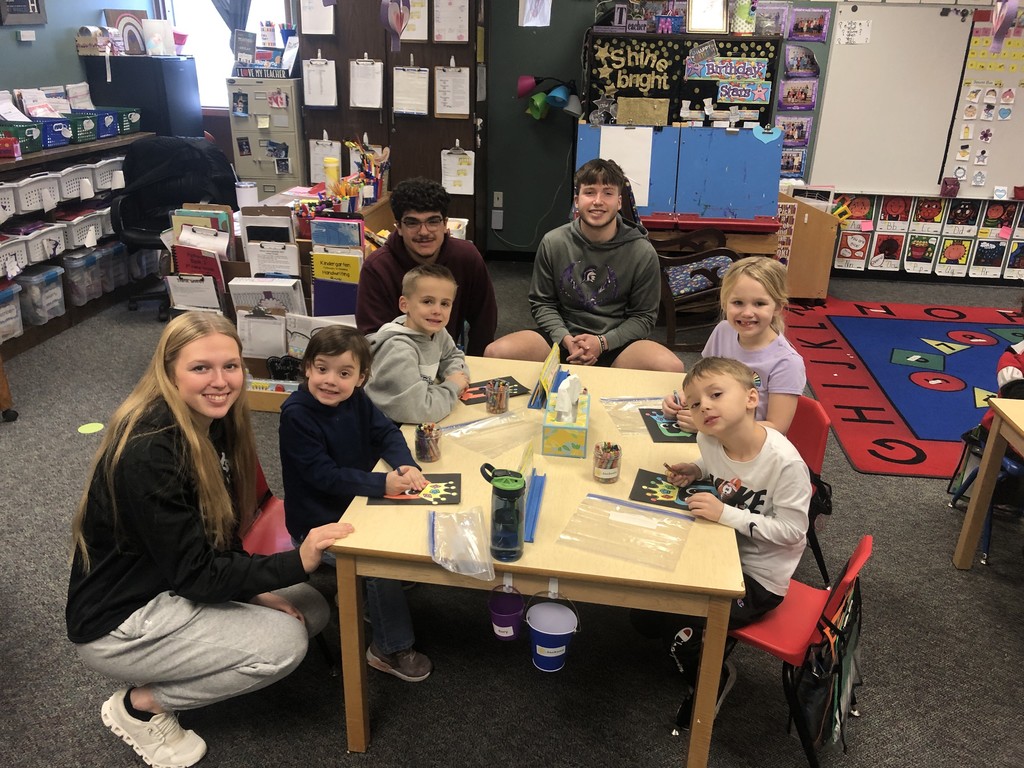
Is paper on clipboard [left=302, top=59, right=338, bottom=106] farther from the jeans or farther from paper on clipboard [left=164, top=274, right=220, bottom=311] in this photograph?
the jeans

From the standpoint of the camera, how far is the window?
5.85 meters

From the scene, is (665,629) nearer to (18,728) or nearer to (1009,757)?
(1009,757)

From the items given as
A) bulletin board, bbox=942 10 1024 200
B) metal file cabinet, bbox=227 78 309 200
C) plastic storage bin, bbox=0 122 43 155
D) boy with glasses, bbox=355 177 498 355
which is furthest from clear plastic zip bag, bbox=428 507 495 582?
bulletin board, bbox=942 10 1024 200

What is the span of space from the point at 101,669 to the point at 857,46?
5499mm

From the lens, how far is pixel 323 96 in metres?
5.07

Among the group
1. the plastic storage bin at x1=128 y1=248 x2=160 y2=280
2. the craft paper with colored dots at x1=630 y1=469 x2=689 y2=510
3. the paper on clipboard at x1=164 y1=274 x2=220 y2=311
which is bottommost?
the plastic storage bin at x1=128 y1=248 x2=160 y2=280

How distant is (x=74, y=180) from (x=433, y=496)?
3693 mm

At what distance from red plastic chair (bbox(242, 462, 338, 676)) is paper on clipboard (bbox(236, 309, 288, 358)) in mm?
1307

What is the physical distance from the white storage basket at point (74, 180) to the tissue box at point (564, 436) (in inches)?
140

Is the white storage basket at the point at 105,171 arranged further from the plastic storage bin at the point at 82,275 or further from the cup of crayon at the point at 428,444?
the cup of crayon at the point at 428,444

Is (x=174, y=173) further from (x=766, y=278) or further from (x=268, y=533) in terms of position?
(x=766, y=278)

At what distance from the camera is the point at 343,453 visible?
190 centimetres

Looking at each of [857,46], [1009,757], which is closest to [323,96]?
[857,46]

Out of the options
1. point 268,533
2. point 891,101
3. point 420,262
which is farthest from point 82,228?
point 891,101
